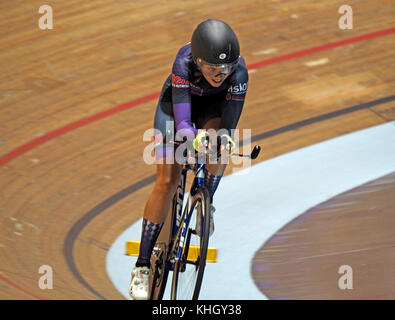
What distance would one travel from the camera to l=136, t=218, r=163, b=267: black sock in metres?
3.96

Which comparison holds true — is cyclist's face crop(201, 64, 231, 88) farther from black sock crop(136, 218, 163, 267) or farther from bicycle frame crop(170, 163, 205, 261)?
black sock crop(136, 218, 163, 267)

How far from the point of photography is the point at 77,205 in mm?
5238

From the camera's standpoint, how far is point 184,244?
396cm

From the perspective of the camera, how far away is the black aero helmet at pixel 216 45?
352 cm

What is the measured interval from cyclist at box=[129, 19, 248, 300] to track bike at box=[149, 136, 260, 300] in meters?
0.08

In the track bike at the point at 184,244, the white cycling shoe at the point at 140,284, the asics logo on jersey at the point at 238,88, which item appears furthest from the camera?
the white cycling shoe at the point at 140,284

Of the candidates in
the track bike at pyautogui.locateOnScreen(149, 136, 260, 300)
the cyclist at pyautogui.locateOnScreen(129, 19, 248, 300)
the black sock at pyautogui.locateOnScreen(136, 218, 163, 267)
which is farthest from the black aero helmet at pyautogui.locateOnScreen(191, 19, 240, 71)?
the black sock at pyautogui.locateOnScreen(136, 218, 163, 267)

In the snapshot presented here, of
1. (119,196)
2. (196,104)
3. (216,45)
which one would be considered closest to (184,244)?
(196,104)

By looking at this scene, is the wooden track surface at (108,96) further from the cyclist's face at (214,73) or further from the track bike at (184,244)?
the cyclist's face at (214,73)

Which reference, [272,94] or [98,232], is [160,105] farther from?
[272,94]

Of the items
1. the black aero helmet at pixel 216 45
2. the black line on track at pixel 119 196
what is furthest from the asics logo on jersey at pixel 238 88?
the black line on track at pixel 119 196

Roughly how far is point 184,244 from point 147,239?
171mm

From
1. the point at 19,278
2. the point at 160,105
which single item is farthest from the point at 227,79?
the point at 19,278

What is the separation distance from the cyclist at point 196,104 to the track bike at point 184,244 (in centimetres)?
8
